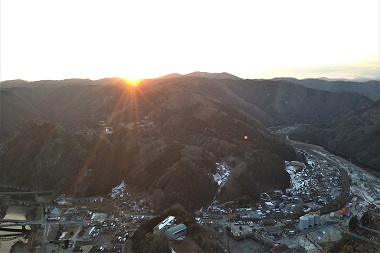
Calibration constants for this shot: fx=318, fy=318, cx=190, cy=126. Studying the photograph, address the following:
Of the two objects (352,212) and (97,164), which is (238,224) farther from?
(97,164)

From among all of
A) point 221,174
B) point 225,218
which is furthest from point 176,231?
point 221,174

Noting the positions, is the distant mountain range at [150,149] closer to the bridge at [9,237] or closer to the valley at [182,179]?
the valley at [182,179]

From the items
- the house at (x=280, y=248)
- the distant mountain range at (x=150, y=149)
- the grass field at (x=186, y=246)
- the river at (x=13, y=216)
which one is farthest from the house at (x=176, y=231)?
the river at (x=13, y=216)

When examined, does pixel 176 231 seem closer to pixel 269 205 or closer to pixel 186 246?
pixel 186 246

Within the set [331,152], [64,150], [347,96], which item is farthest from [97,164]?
[347,96]

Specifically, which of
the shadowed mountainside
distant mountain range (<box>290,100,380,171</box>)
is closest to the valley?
distant mountain range (<box>290,100,380,171</box>)

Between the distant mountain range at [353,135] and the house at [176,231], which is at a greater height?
the house at [176,231]
